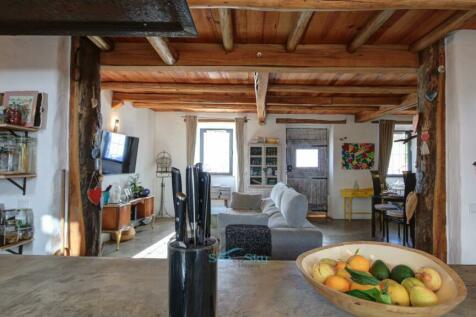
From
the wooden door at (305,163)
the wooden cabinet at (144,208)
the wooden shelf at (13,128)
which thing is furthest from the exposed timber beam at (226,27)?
the wooden door at (305,163)

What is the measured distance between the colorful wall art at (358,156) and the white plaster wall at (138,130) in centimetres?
454

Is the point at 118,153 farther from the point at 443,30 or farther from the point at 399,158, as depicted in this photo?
the point at 399,158

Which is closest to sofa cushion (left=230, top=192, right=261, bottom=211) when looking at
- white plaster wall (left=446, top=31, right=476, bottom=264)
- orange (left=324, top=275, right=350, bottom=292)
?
white plaster wall (left=446, top=31, right=476, bottom=264)

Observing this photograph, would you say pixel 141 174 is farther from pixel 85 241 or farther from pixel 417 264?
pixel 417 264

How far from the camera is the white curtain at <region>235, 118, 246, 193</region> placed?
6.94m

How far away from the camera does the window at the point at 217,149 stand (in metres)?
7.29

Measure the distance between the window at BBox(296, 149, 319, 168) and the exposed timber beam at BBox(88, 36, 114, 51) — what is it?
5.47 meters

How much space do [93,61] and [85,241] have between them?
163 cm

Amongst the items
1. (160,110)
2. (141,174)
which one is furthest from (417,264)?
(160,110)

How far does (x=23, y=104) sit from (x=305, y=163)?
6.28 m

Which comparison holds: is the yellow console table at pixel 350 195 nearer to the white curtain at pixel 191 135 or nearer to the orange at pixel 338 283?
the white curtain at pixel 191 135

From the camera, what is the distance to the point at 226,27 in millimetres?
2354

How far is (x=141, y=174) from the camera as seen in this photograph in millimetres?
6438

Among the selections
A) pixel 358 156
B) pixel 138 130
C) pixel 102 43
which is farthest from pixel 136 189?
pixel 358 156
